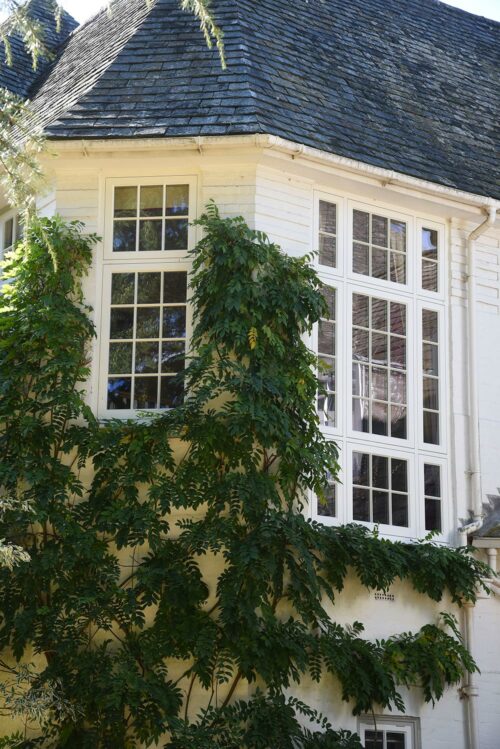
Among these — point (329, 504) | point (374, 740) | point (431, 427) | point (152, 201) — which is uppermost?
point (152, 201)

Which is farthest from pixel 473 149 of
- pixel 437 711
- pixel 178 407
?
pixel 437 711

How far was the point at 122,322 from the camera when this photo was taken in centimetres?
1232

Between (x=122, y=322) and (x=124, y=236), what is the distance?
0.90 m

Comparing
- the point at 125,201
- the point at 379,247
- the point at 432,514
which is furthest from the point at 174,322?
the point at 432,514

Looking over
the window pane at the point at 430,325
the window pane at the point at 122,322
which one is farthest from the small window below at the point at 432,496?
the window pane at the point at 122,322

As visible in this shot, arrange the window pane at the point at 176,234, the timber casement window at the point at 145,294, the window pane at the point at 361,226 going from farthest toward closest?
the window pane at the point at 361,226, the window pane at the point at 176,234, the timber casement window at the point at 145,294

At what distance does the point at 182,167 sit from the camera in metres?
12.6

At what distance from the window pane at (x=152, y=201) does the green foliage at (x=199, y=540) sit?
712mm

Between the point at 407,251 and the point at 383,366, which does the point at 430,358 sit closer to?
the point at 383,366

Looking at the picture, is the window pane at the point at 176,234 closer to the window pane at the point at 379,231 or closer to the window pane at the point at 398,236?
the window pane at the point at 379,231

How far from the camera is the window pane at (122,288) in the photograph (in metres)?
12.4

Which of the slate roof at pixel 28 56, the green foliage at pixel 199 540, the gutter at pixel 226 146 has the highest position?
the slate roof at pixel 28 56

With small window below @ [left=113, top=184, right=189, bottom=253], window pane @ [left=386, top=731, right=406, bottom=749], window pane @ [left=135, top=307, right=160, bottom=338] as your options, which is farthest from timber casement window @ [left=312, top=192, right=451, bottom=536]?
window pane @ [left=386, top=731, right=406, bottom=749]

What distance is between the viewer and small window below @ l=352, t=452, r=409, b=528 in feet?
40.5
